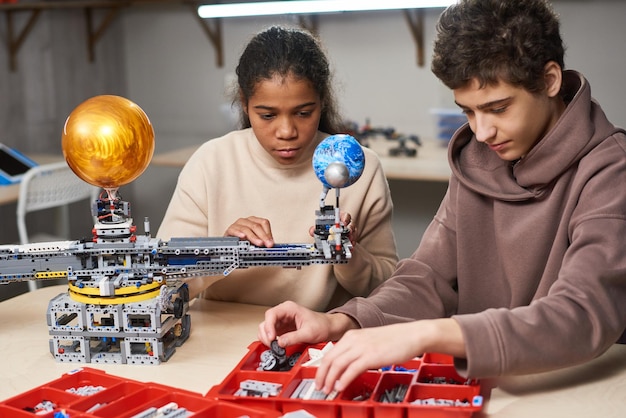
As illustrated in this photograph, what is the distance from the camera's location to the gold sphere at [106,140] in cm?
141

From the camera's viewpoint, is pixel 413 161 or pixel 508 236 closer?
pixel 508 236

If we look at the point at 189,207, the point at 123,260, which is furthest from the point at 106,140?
the point at 189,207

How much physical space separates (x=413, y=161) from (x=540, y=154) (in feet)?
8.03

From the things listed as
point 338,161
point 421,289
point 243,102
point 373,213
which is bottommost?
point 421,289

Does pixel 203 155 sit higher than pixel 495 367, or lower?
higher

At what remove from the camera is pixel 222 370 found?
1.45m

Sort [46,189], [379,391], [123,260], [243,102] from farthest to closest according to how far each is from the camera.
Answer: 1. [46,189]
2. [243,102]
3. [123,260]
4. [379,391]

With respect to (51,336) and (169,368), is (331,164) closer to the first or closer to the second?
(169,368)

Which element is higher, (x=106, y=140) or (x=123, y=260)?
(x=106, y=140)

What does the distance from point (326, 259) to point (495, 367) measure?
40 centimetres

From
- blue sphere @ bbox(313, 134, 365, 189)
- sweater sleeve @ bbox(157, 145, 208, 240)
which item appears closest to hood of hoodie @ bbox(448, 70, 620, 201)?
blue sphere @ bbox(313, 134, 365, 189)

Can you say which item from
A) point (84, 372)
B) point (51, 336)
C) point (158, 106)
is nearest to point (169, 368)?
point (84, 372)

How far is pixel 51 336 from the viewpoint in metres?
1.55

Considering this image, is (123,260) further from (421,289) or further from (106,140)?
(421,289)
